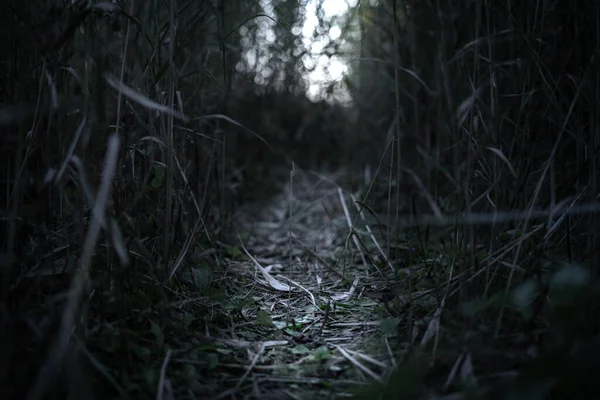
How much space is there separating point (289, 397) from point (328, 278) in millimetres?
712

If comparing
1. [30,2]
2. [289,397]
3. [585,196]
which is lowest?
[289,397]

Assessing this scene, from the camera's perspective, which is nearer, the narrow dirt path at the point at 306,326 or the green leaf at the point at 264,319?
the narrow dirt path at the point at 306,326

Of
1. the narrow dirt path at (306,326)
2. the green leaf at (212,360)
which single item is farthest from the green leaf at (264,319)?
the green leaf at (212,360)

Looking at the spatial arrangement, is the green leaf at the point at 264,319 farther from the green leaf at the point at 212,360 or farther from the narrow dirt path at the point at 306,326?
the green leaf at the point at 212,360

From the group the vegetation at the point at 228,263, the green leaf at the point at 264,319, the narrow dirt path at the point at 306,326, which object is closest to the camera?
the vegetation at the point at 228,263

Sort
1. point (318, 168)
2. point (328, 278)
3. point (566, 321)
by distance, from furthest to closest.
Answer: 1. point (318, 168)
2. point (328, 278)
3. point (566, 321)

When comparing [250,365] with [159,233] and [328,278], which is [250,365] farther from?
[328,278]

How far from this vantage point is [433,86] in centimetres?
192

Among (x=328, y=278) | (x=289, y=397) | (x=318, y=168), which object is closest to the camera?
(x=289, y=397)

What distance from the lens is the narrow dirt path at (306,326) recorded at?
0.94 meters

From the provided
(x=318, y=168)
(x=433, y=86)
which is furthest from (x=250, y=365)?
(x=318, y=168)

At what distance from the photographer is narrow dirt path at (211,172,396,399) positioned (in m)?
0.94

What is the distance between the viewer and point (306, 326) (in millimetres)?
1210

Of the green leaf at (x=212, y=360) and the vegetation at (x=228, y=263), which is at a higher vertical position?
the vegetation at (x=228, y=263)
